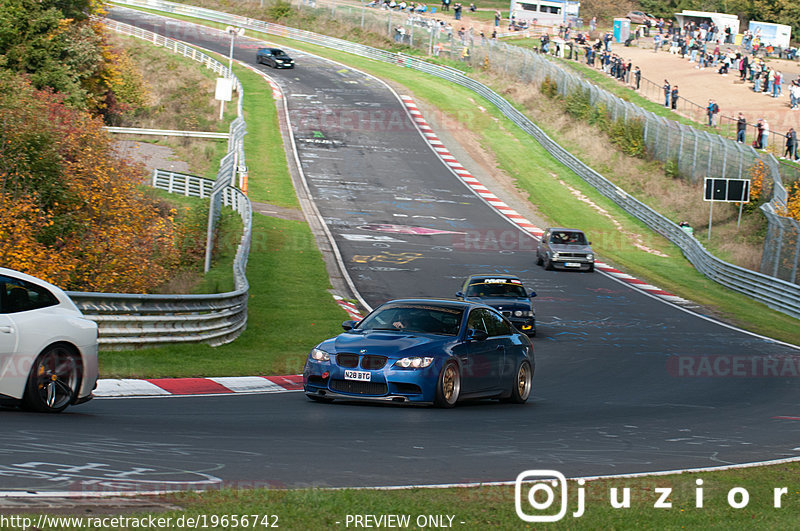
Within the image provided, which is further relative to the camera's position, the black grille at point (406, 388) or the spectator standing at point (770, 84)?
the spectator standing at point (770, 84)

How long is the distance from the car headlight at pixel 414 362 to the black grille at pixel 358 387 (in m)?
0.34

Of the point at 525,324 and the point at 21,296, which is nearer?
the point at 21,296

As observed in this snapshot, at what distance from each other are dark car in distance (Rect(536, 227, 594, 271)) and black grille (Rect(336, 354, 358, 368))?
2359cm

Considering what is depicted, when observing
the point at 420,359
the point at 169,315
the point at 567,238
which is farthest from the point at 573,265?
the point at 420,359

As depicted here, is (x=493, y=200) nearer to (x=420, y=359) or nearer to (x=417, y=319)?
(x=417, y=319)

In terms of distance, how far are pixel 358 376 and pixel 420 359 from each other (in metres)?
0.80

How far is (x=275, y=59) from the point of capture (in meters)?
74.2

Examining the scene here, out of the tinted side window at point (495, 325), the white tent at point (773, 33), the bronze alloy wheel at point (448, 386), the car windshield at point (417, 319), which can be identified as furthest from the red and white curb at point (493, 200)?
the white tent at point (773, 33)

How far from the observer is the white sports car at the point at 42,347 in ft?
30.8

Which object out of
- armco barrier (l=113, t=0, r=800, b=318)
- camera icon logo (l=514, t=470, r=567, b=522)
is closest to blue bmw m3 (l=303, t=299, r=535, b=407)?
camera icon logo (l=514, t=470, r=567, b=522)

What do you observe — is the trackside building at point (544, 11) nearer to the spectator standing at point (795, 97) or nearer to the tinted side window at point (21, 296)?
the spectator standing at point (795, 97)

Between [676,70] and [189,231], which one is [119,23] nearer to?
[676,70]

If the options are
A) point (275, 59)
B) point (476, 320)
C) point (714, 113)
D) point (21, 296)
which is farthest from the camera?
point (275, 59)

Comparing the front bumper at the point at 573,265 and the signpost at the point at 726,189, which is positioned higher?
the signpost at the point at 726,189
